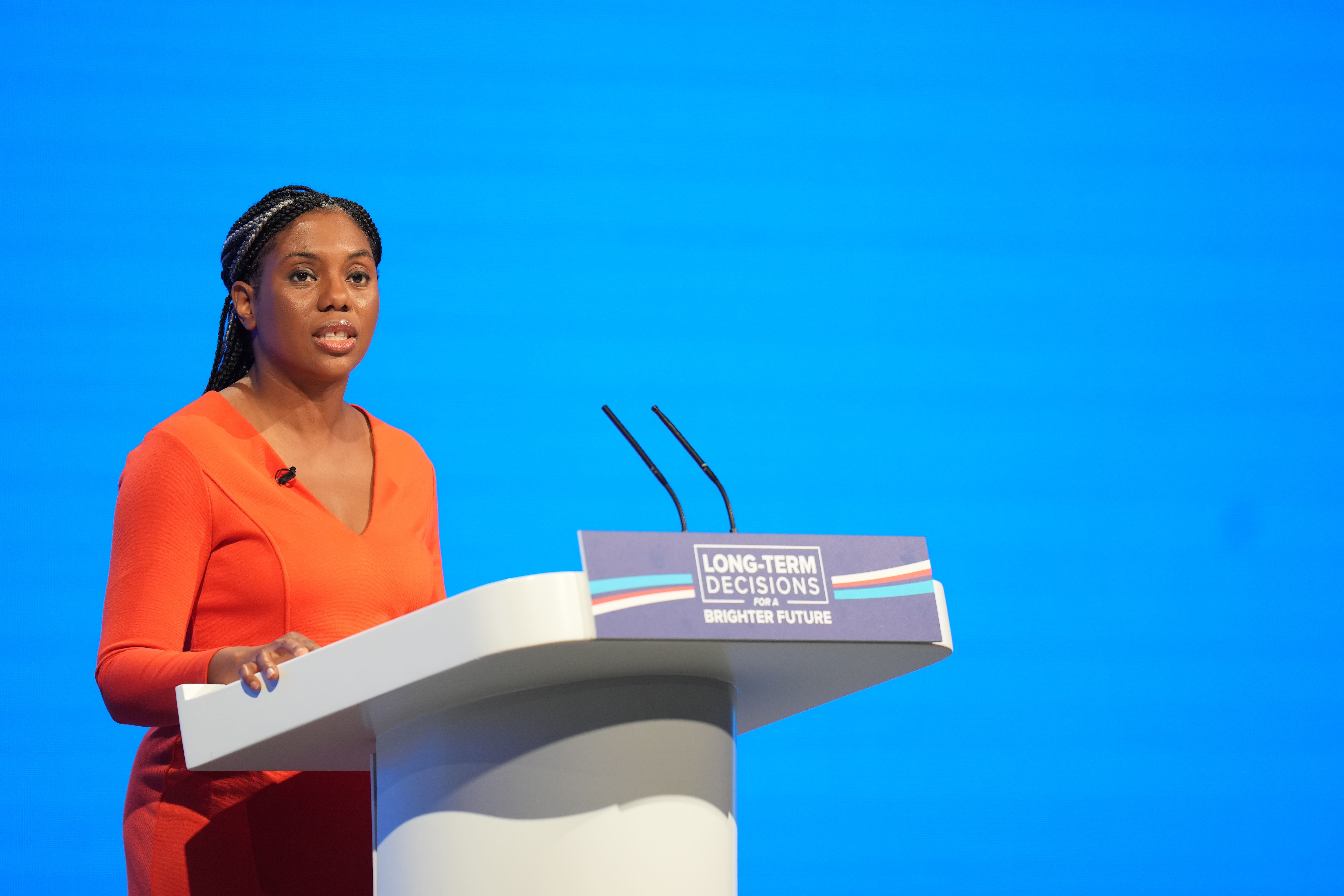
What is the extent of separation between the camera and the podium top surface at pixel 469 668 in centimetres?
104

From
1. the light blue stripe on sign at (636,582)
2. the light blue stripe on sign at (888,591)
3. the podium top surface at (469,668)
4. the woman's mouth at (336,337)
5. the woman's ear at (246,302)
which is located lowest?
the podium top surface at (469,668)

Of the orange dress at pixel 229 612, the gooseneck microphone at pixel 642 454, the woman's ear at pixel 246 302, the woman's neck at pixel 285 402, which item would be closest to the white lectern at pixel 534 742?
the gooseneck microphone at pixel 642 454

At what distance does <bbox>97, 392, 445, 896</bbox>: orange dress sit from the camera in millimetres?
1520

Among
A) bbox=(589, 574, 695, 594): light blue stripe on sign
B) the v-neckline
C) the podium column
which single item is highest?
the v-neckline

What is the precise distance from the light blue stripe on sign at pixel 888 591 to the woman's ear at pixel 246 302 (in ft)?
3.16

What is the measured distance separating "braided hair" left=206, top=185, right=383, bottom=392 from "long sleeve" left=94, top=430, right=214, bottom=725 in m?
0.27

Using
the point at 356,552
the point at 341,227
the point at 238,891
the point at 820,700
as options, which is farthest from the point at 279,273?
the point at 820,700

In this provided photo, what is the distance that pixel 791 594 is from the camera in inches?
43.2

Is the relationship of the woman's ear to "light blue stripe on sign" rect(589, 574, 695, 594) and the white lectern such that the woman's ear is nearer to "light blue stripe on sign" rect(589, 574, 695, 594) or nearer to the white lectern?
the white lectern

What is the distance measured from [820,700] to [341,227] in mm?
836

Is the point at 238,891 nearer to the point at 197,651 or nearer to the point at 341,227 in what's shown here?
the point at 197,651

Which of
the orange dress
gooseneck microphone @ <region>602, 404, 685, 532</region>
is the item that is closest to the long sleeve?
the orange dress

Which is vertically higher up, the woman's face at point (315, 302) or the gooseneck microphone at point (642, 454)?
the woman's face at point (315, 302)

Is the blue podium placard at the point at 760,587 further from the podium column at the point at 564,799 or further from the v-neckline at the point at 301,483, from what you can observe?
the v-neckline at the point at 301,483
